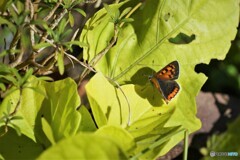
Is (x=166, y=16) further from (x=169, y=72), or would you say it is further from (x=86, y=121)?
(x=86, y=121)

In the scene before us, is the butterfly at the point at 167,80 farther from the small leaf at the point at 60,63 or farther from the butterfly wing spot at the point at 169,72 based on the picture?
the small leaf at the point at 60,63

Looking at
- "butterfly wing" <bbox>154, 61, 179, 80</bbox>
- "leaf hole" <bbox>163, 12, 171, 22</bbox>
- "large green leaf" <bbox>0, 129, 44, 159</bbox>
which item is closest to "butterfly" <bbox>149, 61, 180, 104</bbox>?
"butterfly wing" <bbox>154, 61, 179, 80</bbox>

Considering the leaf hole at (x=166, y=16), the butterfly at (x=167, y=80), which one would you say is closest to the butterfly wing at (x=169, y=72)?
the butterfly at (x=167, y=80)

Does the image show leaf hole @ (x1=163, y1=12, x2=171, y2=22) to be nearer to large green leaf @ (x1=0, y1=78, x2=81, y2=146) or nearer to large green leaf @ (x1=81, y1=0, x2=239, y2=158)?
large green leaf @ (x1=81, y1=0, x2=239, y2=158)

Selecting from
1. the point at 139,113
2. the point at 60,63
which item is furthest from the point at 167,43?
the point at 60,63

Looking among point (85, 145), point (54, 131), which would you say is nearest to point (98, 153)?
point (85, 145)

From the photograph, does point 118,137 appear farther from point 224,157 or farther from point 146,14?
point 146,14
